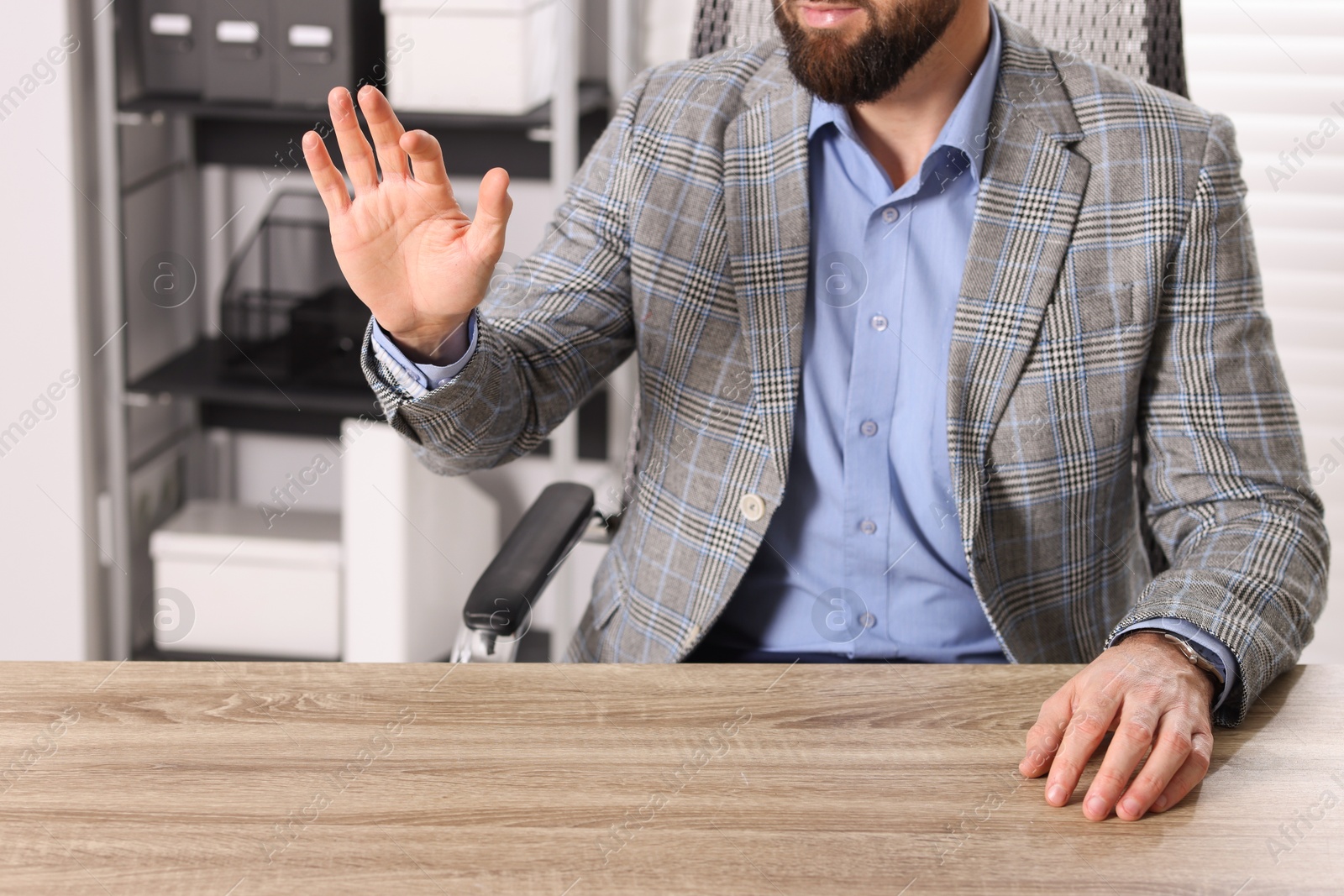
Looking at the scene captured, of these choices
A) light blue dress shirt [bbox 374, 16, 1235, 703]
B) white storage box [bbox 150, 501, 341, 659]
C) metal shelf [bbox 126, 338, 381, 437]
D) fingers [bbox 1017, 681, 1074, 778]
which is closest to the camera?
fingers [bbox 1017, 681, 1074, 778]

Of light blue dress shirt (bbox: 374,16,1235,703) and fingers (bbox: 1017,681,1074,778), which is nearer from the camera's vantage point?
fingers (bbox: 1017,681,1074,778)

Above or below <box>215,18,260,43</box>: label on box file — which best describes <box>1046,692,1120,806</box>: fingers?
below

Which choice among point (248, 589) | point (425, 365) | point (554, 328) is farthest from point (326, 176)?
point (248, 589)

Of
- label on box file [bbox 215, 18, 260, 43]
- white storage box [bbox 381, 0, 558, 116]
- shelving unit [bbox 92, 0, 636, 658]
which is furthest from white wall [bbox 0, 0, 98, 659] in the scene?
white storage box [bbox 381, 0, 558, 116]

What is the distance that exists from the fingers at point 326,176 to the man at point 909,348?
0.66 feet

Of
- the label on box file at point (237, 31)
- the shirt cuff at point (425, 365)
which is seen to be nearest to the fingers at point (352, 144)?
the shirt cuff at point (425, 365)

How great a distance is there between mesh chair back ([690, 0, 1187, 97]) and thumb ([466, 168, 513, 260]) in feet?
1.61

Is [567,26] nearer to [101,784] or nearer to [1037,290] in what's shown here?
[1037,290]

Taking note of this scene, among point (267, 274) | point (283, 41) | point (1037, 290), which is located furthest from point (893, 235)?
point (267, 274)

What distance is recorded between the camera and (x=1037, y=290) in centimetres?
113

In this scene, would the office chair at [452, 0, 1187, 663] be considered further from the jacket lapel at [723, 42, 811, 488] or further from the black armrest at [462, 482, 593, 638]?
the jacket lapel at [723, 42, 811, 488]

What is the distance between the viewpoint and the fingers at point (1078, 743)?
2.47ft

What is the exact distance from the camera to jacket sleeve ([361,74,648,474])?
3.51 feet

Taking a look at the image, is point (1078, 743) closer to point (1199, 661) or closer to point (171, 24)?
point (1199, 661)
